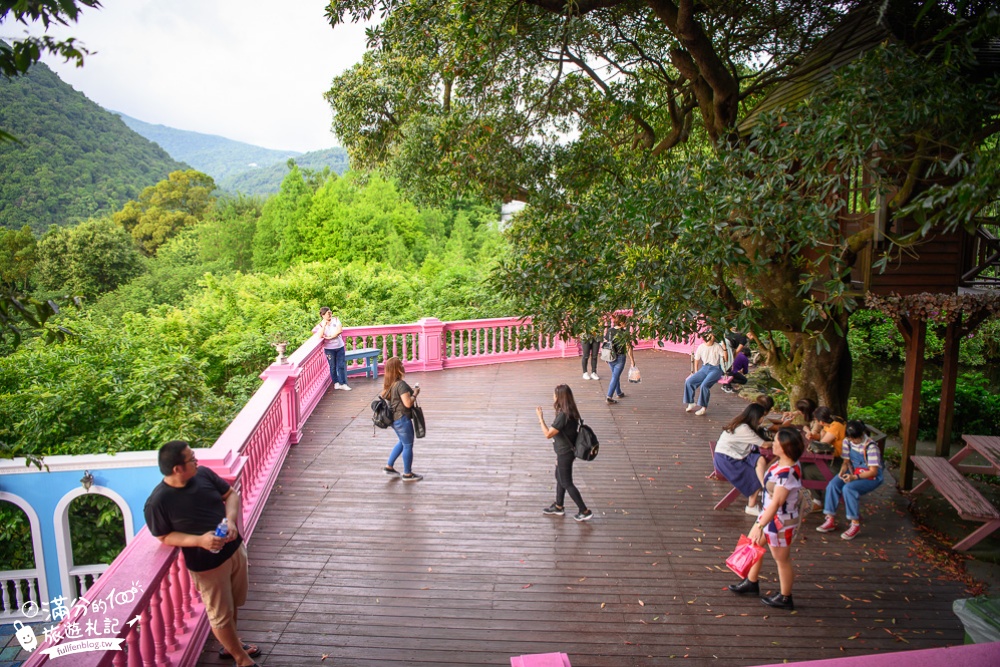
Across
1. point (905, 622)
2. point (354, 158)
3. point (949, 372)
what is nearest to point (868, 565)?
point (905, 622)

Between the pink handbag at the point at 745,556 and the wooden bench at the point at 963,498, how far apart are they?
278 cm

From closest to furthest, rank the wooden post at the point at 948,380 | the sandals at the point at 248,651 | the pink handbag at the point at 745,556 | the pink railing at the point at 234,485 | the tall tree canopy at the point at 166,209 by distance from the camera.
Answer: the pink railing at the point at 234,485
the sandals at the point at 248,651
the pink handbag at the point at 745,556
the wooden post at the point at 948,380
the tall tree canopy at the point at 166,209

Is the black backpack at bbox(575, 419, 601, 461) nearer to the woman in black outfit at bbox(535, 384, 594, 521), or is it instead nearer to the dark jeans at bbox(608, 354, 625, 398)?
the woman in black outfit at bbox(535, 384, 594, 521)

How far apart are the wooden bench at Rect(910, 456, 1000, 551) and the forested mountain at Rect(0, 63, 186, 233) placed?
59.3 meters

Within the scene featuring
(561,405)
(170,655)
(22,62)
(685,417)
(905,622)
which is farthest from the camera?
(685,417)

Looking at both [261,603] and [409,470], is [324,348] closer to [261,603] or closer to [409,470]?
[409,470]

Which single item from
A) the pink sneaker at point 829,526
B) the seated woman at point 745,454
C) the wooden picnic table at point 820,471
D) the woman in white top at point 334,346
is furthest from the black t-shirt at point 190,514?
the woman in white top at point 334,346

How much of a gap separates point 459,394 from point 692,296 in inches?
264

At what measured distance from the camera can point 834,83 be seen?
773cm

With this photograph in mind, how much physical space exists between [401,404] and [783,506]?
4.40 meters

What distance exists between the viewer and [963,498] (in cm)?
721

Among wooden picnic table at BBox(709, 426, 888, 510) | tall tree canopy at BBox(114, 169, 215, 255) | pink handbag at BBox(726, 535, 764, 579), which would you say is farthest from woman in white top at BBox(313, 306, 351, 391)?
tall tree canopy at BBox(114, 169, 215, 255)

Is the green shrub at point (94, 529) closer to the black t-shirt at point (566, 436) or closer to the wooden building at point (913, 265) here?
the black t-shirt at point (566, 436)

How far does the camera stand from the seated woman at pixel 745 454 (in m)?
7.25
